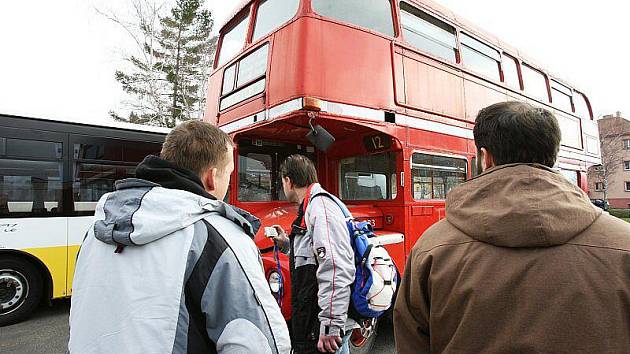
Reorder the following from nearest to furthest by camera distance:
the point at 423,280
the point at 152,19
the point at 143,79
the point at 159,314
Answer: the point at 159,314
the point at 423,280
the point at 152,19
the point at 143,79

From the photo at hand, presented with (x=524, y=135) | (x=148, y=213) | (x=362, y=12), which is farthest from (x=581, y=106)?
(x=148, y=213)

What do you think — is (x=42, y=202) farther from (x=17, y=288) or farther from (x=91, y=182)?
(x=17, y=288)

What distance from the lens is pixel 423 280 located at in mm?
1315

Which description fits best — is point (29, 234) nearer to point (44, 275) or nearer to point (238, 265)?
point (44, 275)

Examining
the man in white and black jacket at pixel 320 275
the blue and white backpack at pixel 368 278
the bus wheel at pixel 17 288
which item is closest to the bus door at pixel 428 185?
the blue and white backpack at pixel 368 278

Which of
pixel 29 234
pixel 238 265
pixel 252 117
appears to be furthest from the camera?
pixel 29 234

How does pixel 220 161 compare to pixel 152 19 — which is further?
pixel 152 19

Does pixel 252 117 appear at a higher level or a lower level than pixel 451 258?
higher

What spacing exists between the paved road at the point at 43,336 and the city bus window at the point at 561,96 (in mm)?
6659

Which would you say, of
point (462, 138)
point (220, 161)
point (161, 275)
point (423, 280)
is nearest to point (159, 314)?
point (161, 275)

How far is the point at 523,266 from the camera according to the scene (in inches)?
43.4

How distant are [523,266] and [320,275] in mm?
1449

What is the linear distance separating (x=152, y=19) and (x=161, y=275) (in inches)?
845

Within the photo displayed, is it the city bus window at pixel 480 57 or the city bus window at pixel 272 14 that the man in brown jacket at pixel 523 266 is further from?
the city bus window at pixel 480 57
